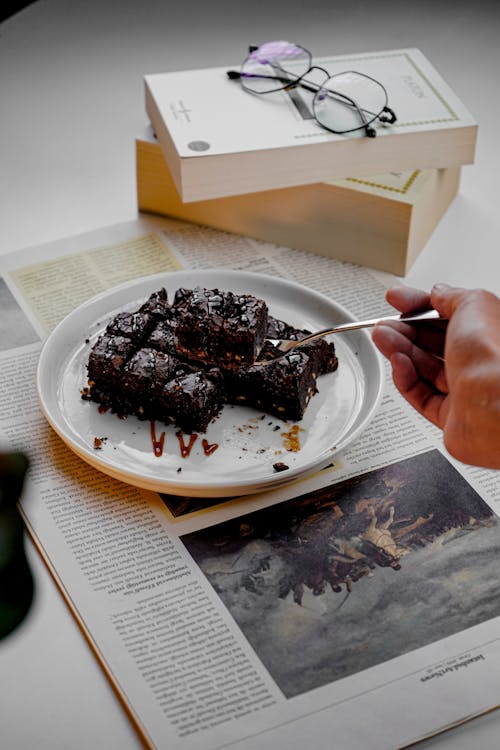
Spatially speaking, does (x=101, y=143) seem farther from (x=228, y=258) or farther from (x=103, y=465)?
(x=103, y=465)

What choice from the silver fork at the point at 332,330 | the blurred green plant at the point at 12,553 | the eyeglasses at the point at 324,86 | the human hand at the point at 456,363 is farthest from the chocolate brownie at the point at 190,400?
the blurred green plant at the point at 12,553

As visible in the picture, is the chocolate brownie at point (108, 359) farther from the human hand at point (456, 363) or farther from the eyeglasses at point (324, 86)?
the eyeglasses at point (324, 86)

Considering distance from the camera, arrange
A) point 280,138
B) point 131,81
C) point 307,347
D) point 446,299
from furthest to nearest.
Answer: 1. point 131,81
2. point 280,138
3. point 307,347
4. point 446,299

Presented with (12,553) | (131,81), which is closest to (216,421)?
(12,553)

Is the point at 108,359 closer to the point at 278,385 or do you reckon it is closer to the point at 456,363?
the point at 278,385

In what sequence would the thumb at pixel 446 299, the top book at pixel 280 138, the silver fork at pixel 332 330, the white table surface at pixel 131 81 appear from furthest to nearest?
the white table surface at pixel 131 81
the top book at pixel 280 138
the silver fork at pixel 332 330
the thumb at pixel 446 299

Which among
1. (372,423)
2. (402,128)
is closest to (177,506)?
(372,423)

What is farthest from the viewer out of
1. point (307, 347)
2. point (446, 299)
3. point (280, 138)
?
point (280, 138)
